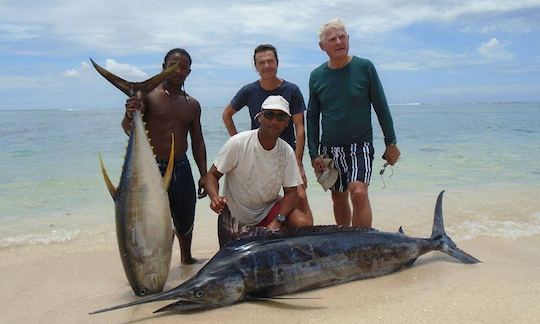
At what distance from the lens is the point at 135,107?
Result: 11.3ft

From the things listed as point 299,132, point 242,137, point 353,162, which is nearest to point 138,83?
point 242,137

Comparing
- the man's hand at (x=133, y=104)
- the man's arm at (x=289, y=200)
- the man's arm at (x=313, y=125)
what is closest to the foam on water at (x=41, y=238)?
the man's hand at (x=133, y=104)

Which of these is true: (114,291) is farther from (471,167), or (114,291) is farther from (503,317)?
(471,167)

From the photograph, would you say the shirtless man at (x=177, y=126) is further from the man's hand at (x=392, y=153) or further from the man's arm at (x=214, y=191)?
the man's hand at (x=392, y=153)

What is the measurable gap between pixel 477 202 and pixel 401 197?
1173 mm

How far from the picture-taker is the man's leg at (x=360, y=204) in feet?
13.9

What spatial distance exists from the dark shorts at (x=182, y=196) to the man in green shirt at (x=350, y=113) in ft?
4.04

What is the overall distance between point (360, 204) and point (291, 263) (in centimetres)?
120

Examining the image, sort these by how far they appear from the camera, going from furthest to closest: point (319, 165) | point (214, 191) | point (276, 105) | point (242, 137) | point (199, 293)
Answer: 1. point (319, 165)
2. point (242, 137)
3. point (214, 191)
4. point (276, 105)
5. point (199, 293)

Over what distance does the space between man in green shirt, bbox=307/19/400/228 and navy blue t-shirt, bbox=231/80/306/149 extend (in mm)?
207

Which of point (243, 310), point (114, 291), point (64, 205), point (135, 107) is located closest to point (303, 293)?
point (243, 310)

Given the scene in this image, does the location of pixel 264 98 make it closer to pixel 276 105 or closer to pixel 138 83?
pixel 276 105

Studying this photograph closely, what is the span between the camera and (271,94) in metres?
4.51

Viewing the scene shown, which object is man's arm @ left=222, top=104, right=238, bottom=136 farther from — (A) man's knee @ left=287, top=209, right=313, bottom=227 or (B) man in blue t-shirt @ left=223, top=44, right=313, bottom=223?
(A) man's knee @ left=287, top=209, right=313, bottom=227
